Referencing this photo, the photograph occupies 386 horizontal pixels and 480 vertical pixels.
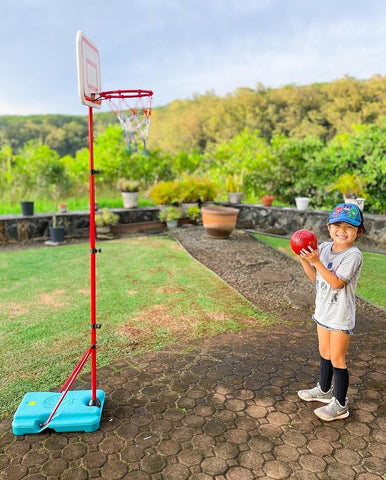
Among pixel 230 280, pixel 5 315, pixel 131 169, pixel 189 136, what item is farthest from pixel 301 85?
pixel 5 315

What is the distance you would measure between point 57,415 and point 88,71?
212 cm

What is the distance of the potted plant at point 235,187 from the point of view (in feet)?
36.2

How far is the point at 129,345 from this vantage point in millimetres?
3818

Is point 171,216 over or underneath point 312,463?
over

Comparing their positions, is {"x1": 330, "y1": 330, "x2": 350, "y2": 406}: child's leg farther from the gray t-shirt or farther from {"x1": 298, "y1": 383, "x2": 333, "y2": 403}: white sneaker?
{"x1": 298, "y1": 383, "x2": 333, "y2": 403}: white sneaker

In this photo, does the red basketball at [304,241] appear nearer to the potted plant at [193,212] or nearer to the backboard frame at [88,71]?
the backboard frame at [88,71]

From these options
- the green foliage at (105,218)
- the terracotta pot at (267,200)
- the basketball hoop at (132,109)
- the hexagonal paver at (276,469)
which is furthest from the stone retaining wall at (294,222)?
the hexagonal paver at (276,469)

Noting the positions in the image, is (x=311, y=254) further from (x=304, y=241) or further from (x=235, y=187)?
(x=235, y=187)

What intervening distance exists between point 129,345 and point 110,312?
0.91m

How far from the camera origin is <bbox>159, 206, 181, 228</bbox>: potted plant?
33.7 feet

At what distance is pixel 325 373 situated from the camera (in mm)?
2820

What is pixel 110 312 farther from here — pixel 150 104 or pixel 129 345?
pixel 150 104

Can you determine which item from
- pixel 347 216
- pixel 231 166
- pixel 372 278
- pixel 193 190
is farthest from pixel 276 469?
pixel 231 166

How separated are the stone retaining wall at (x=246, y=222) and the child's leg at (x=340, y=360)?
244 inches
